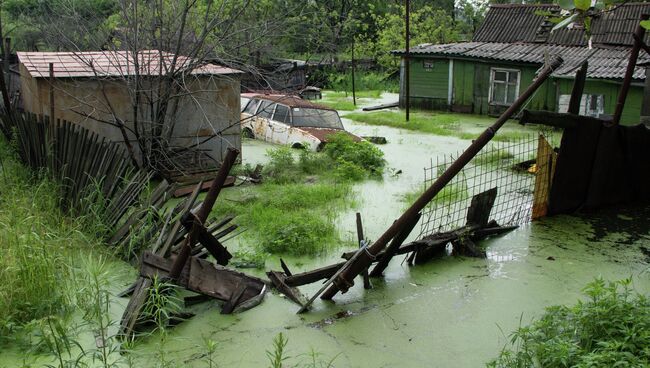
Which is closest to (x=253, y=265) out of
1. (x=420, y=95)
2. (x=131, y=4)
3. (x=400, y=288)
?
(x=400, y=288)

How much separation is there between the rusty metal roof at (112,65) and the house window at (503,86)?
36.2 feet

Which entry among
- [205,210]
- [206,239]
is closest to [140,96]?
[206,239]

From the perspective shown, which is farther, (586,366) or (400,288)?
(400,288)

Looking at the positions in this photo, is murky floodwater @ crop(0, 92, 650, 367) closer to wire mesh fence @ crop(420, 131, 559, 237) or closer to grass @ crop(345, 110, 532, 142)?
wire mesh fence @ crop(420, 131, 559, 237)

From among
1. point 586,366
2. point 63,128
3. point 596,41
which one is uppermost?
point 596,41

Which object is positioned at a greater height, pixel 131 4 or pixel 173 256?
pixel 131 4

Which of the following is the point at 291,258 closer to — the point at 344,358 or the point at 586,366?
the point at 344,358

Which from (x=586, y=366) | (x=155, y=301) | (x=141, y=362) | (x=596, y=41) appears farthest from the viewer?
(x=596, y=41)

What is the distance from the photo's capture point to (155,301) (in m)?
5.52

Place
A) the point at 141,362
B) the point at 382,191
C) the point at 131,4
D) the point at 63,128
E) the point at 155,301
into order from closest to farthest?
the point at 141,362 → the point at 155,301 → the point at 63,128 → the point at 131,4 → the point at 382,191

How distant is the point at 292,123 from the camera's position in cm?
1404

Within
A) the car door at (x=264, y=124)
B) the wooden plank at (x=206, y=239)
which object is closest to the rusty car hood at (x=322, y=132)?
the car door at (x=264, y=124)

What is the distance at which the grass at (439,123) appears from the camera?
16055 millimetres

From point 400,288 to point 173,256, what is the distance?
2.27 m
